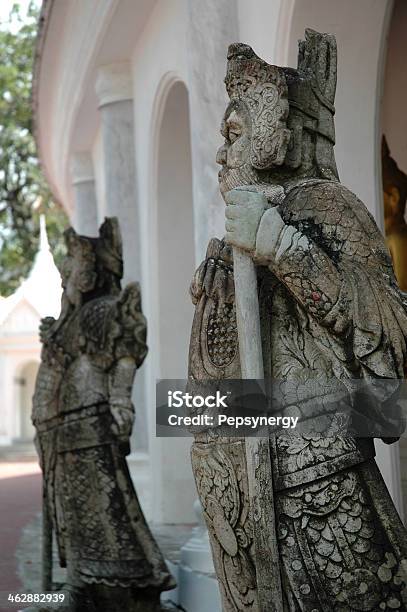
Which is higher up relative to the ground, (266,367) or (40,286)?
(40,286)

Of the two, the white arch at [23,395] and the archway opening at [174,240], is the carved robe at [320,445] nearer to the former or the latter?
the archway opening at [174,240]

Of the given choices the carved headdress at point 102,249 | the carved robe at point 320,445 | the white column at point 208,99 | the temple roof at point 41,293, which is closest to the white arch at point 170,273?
the white column at point 208,99

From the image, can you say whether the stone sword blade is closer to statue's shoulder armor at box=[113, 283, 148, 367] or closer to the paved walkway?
the paved walkway

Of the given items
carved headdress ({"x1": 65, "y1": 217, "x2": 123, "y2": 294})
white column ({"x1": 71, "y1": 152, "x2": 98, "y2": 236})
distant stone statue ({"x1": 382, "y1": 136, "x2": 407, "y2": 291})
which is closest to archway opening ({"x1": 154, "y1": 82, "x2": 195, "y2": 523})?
distant stone statue ({"x1": 382, "y1": 136, "x2": 407, "y2": 291})

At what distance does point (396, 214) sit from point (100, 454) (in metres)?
2.98

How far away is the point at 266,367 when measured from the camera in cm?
318

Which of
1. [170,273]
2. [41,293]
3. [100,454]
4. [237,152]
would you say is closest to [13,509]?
[170,273]

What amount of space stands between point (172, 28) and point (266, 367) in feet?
23.7

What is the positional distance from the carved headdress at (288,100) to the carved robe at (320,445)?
0.41 ft

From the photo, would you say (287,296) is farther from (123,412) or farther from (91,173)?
(91,173)

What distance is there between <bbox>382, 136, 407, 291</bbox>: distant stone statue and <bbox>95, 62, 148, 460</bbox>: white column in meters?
4.03

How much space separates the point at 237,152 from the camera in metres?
3.34

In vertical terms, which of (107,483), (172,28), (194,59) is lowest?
(107,483)

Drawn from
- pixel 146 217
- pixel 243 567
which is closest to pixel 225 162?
pixel 243 567
